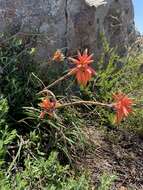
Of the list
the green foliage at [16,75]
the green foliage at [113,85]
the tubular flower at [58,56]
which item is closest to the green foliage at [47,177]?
the green foliage at [16,75]

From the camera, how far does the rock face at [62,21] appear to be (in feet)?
15.5

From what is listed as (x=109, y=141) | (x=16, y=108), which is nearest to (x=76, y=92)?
(x=109, y=141)

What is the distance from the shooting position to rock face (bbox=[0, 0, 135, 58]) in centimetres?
471

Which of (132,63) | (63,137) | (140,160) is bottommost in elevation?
(140,160)

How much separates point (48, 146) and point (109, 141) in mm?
774

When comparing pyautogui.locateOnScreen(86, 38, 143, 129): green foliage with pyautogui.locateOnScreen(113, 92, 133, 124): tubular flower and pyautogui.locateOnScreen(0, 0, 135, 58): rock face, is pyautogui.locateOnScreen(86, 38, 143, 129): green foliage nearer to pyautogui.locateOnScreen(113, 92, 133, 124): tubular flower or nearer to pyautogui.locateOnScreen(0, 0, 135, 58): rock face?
pyautogui.locateOnScreen(0, 0, 135, 58): rock face

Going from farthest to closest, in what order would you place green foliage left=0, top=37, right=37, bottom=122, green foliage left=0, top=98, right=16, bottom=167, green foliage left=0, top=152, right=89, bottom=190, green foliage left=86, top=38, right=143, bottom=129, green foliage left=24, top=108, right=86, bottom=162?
green foliage left=86, top=38, right=143, bottom=129 → green foliage left=0, top=37, right=37, bottom=122 → green foliage left=24, top=108, right=86, bottom=162 → green foliage left=0, top=98, right=16, bottom=167 → green foliage left=0, top=152, right=89, bottom=190

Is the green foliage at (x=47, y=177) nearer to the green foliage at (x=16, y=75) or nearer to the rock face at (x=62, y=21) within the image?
the green foliage at (x=16, y=75)

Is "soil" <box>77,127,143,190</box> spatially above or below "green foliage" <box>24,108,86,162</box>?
below

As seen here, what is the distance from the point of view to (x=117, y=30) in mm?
5645

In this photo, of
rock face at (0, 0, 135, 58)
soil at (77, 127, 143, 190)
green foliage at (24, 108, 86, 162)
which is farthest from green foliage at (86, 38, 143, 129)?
green foliage at (24, 108, 86, 162)

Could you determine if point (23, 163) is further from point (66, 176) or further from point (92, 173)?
point (92, 173)

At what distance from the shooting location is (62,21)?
16.2 ft

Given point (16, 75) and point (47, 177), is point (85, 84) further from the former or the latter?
point (16, 75)
